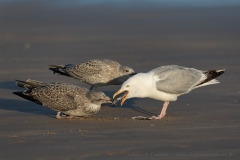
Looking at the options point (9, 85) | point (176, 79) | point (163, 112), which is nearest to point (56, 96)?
point (163, 112)

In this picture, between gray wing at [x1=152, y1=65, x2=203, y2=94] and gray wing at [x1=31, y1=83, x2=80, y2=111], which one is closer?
gray wing at [x1=31, y1=83, x2=80, y2=111]

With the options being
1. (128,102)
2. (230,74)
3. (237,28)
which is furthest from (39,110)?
(237,28)

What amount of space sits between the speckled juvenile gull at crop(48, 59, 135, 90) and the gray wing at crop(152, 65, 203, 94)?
1.48 metres

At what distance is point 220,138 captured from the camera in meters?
8.18

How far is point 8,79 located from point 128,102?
309 centimetres

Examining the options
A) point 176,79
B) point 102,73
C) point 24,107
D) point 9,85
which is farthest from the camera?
point 9,85

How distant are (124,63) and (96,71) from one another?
10.2 feet

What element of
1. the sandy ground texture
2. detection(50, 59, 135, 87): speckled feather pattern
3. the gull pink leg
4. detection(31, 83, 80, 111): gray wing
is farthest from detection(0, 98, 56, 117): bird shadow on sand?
the gull pink leg

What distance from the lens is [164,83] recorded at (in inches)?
405

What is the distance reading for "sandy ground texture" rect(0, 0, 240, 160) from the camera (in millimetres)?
7836

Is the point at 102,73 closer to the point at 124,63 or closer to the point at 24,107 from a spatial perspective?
the point at 24,107

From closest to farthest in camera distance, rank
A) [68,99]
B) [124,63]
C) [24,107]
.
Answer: [68,99] → [24,107] → [124,63]

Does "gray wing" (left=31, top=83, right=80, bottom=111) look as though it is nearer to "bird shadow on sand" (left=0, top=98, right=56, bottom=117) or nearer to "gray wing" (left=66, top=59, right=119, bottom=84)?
"bird shadow on sand" (left=0, top=98, right=56, bottom=117)

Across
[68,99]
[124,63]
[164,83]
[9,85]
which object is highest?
[164,83]
